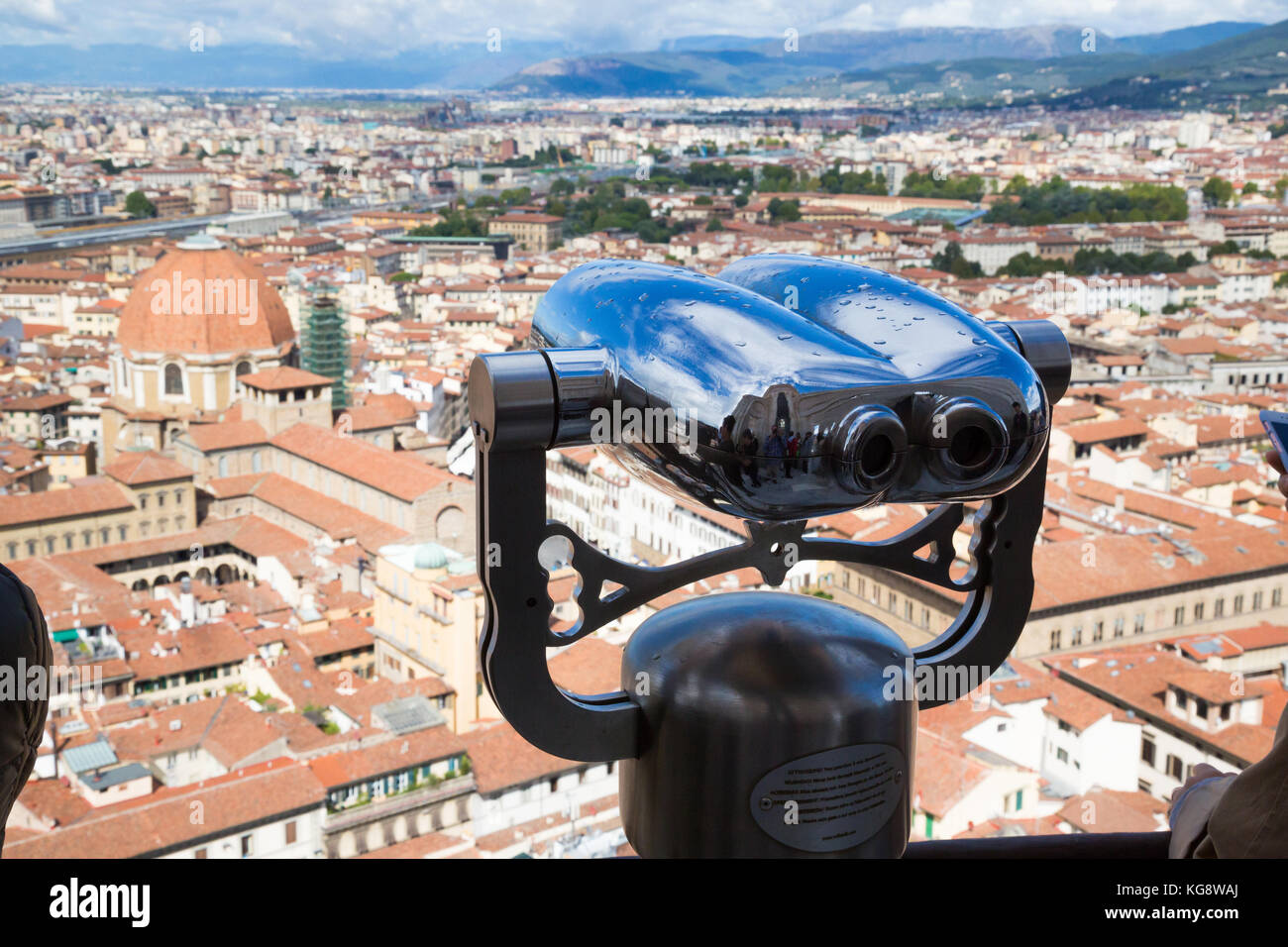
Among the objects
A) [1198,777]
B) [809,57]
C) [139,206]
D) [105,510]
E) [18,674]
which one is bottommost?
[105,510]

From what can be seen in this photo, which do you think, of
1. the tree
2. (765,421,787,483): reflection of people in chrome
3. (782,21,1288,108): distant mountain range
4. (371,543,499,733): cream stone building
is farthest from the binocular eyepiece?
(782,21,1288,108): distant mountain range

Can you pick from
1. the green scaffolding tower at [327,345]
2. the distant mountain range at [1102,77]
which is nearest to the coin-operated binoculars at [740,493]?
the green scaffolding tower at [327,345]

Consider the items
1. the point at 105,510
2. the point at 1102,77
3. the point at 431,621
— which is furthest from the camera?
the point at 1102,77

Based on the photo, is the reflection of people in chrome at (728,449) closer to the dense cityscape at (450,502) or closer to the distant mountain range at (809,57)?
the dense cityscape at (450,502)

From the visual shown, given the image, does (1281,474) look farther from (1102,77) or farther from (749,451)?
(1102,77)

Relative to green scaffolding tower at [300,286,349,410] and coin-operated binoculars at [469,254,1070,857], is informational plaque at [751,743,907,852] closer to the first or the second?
coin-operated binoculars at [469,254,1070,857]

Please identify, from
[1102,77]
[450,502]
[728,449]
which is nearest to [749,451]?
[728,449]

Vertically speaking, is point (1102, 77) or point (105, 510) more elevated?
point (1102, 77)
